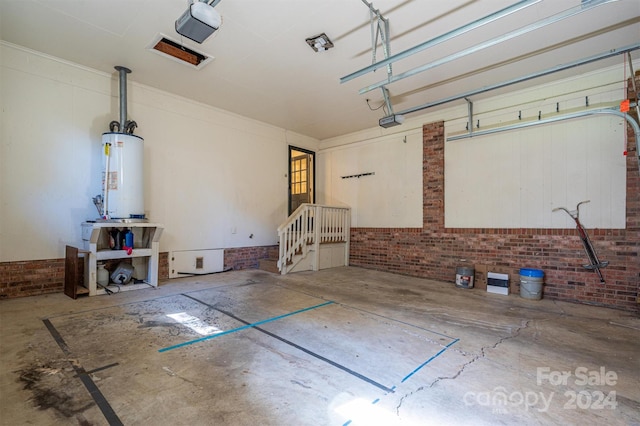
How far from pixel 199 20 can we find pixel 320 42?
170cm

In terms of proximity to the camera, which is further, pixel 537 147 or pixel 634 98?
pixel 537 147

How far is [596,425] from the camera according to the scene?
1694 millimetres

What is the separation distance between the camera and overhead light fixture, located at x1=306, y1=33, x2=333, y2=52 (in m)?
3.61

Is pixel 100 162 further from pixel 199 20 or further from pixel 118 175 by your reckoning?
pixel 199 20

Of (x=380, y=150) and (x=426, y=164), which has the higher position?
(x=380, y=150)

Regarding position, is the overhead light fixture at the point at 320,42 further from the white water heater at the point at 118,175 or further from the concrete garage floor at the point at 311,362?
the concrete garage floor at the point at 311,362

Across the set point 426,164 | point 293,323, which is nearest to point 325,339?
point 293,323

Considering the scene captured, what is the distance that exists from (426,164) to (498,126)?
146 cm

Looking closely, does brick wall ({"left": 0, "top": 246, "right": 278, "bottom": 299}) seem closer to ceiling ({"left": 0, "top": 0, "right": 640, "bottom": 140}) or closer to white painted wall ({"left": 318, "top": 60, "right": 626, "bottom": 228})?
ceiling ({"left": 0, "top": 0, "right": 640, "bottom": 140})

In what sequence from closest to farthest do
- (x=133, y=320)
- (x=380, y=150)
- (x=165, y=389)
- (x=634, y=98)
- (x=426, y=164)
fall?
(x=165, y=389) → (x=133, y=320) → (x=634, y=98) → (x=426, y=164) → (x=380, y=150)

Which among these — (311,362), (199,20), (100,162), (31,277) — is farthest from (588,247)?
(31,277)

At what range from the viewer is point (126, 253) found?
4332 mm

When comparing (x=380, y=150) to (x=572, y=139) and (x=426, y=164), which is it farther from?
(x=572, y=139)

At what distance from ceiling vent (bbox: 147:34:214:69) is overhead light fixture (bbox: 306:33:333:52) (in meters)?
1.54
